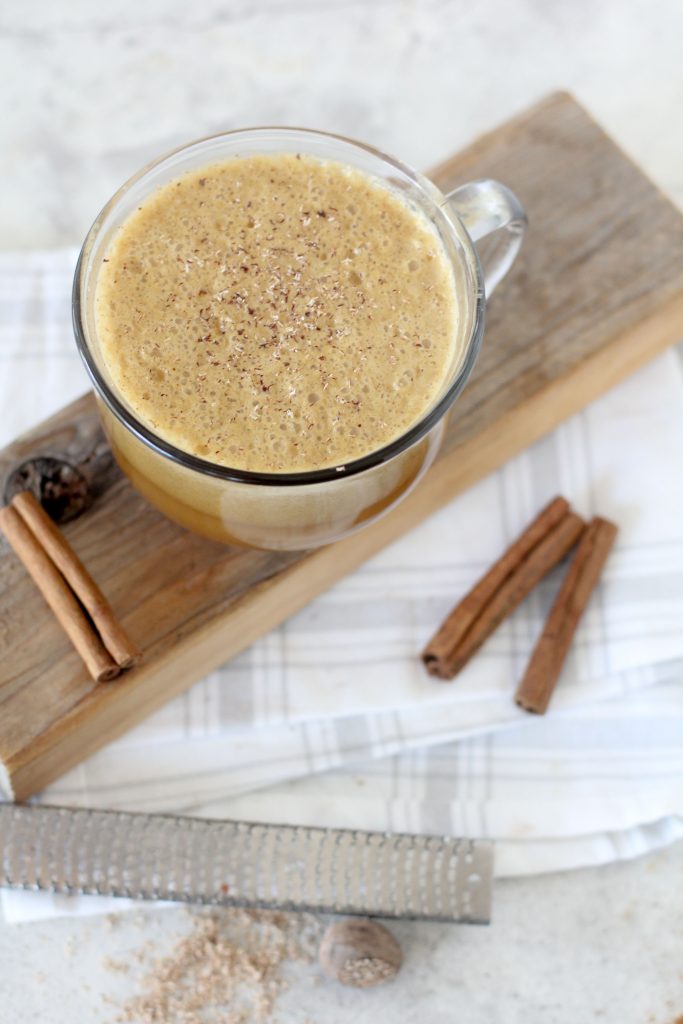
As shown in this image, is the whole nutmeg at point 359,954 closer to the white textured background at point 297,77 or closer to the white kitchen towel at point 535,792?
the white kitchen towel at point 535,792

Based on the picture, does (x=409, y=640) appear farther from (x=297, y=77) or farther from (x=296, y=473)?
(x=297, y=77)

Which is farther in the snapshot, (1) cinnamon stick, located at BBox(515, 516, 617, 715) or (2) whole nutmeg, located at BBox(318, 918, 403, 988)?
(1) cinnamon stick, located at BBox(515, 516, 617, 715)

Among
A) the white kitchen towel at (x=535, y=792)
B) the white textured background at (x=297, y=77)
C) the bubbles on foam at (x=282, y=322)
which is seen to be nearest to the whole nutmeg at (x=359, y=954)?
the white kitchen towel at (x=535, y=792)

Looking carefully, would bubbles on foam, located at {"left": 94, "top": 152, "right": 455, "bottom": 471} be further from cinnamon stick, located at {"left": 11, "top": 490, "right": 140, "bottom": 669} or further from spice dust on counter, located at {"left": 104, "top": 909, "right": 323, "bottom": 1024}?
spice dust on counter, located at {"left": 104, "top": 909, "right": 323, "bottom": 1024}

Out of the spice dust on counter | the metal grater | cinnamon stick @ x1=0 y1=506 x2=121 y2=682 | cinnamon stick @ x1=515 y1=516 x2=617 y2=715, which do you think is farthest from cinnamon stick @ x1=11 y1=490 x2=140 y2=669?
cinnamon stick @ x1=515 y1=516 x2=617 y2=715

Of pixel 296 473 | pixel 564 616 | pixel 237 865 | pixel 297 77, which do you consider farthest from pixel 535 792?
pixel 297 77

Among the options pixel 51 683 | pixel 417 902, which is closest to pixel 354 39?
pixel 51 683
